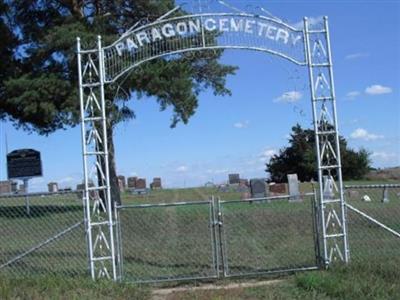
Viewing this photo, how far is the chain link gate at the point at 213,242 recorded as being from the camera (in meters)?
10.7

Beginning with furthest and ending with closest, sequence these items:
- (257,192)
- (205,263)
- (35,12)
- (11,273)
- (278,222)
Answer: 1. (257,192)
2. (35,12)
3. (278,222)
4. (205,263)
5. (11,273)

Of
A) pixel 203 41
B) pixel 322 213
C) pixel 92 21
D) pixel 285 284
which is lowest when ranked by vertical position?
pixel 285 284

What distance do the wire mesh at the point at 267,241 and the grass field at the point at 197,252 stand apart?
0.06 ft

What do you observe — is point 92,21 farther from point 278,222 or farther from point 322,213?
point 322,213

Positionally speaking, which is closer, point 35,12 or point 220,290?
point 220,290

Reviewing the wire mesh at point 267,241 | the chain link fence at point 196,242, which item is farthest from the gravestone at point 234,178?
the wire mesh at point 267,241

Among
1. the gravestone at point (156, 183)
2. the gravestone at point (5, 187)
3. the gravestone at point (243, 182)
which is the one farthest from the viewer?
the gravestone at point (156, 183)

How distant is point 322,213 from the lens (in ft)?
34.7

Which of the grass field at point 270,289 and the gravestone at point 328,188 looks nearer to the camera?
the grass field at point 270,289

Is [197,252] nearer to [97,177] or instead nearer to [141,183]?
[97,177]

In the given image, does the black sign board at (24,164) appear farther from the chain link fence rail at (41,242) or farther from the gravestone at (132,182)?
the gravestone at (132,182)

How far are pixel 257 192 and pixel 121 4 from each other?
11.0m

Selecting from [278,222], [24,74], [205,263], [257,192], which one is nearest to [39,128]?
[24,74]

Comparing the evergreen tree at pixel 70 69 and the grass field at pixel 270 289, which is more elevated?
the evergreen tree at pixel 70 69
